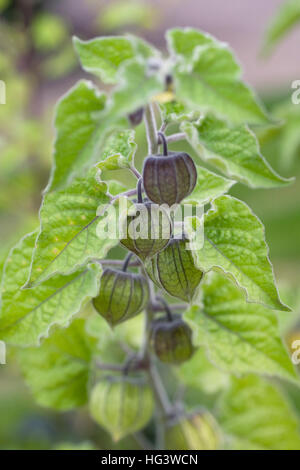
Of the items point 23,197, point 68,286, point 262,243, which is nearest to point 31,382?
point 68,286

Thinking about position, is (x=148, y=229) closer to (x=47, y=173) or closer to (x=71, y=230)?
(x=71, y=230)

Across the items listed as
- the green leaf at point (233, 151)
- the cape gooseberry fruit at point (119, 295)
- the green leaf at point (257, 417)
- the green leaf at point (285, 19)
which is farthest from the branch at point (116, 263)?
the green leaf at point (285, 19)

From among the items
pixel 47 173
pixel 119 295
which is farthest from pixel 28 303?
pixel 47 173

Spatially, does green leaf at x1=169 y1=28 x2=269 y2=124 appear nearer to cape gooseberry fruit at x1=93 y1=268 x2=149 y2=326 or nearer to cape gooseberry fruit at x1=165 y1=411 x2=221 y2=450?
cape gooseberry fruit at x1=93 y1=268 x2=149 y2=326

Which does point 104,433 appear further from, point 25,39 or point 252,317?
point 25,39

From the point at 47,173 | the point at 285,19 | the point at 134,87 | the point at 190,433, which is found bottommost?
the point at 190,433

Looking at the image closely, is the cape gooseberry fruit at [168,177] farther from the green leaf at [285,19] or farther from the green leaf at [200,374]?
the green leaf at [285,19]
